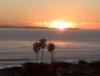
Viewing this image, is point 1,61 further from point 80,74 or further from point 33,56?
point 80,74

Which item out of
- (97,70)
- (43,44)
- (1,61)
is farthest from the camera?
(1,61)

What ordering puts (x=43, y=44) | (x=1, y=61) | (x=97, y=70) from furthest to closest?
1. (x=1, y=61)
2. (x=43, y=44)
3. (x=97, y=70)

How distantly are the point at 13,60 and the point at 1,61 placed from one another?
4.24 meters

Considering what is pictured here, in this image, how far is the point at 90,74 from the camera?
64625 mm

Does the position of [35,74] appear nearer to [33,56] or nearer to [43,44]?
[43,44]

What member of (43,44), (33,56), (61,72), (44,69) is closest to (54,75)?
(61,72)

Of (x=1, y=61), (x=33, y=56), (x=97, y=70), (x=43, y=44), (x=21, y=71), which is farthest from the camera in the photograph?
(x=33, y=56)

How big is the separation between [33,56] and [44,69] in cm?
5356

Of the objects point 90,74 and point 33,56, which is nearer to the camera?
point 90,74

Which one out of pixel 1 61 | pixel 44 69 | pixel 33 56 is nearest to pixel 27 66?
pixel 44 69

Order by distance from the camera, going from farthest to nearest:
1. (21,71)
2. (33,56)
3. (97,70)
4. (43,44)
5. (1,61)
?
(33,56), (1,61), (43,44), (97,70), (21,71)

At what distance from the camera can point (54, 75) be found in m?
61.9

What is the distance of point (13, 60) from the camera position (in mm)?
106000

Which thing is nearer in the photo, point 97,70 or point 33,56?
point 97,70
